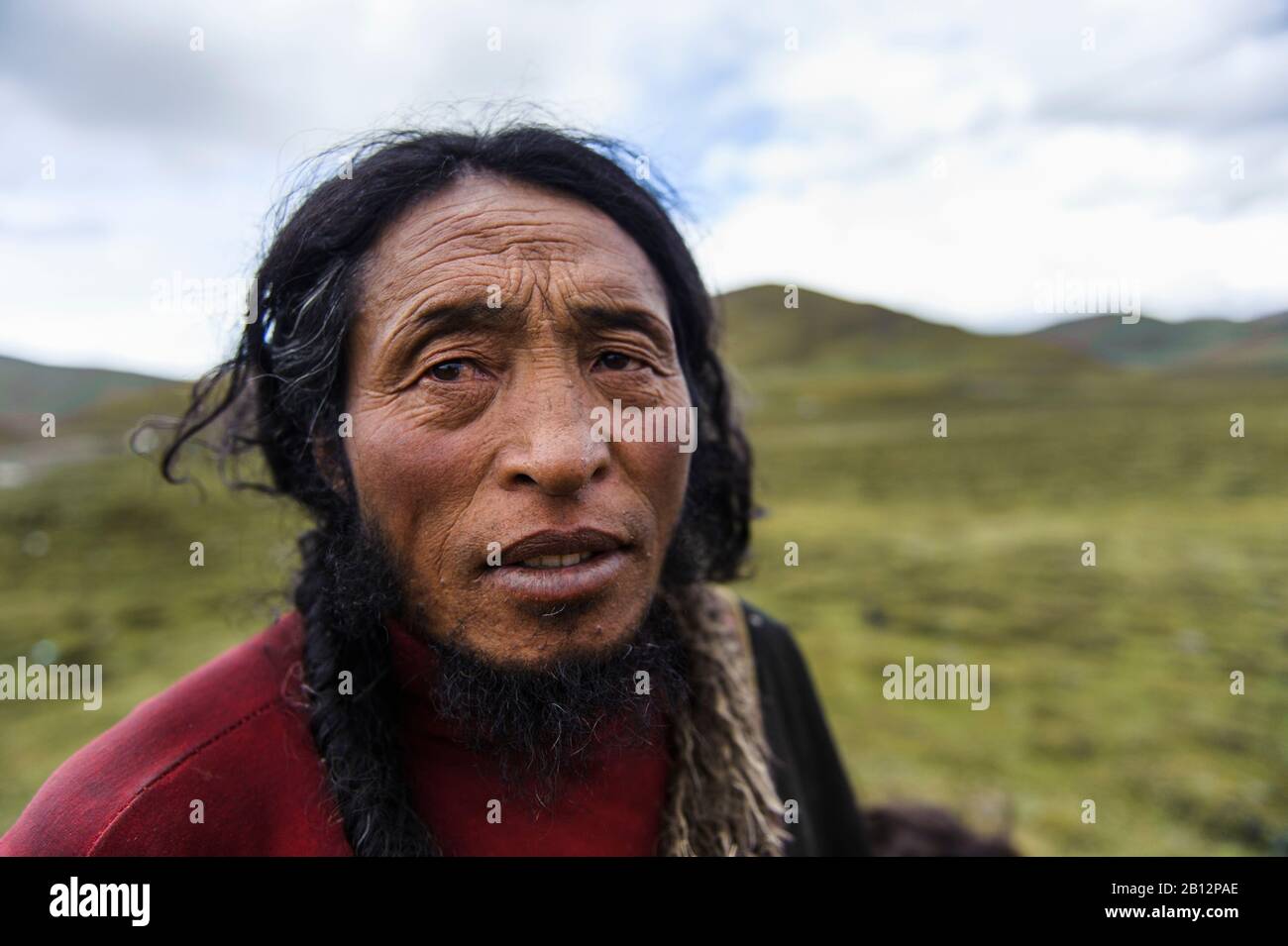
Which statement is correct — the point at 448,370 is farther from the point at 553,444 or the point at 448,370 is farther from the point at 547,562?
Result: the point at 547,562

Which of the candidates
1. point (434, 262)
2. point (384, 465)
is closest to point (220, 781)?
point (384, 465)

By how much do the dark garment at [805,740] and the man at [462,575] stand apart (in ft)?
0.96

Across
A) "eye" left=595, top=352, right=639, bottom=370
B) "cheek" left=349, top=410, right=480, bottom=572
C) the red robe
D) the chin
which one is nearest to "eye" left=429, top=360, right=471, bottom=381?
"cheek" left=349, top=410, right=480, bottom=572

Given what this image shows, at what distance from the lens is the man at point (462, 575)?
1.89 metres

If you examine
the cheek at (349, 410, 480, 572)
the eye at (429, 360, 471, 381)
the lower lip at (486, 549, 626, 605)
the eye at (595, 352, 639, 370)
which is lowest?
the lower lip at (486, 549, 626, 605)

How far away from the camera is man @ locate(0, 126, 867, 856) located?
74.5 inches

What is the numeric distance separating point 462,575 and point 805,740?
64.1 inches

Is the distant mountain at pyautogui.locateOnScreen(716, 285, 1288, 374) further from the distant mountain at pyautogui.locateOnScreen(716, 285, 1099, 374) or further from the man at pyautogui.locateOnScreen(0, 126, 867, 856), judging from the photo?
the man at pyautogui.locateOnScreen(0, 126, 867, 856)

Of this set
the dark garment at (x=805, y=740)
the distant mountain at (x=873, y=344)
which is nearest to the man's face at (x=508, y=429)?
the dark garment at (x=805, y=740)

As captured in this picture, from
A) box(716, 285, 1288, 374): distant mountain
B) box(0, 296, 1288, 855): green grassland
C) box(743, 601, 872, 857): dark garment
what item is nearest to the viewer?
box(743, 601, 872, 857): dark garment

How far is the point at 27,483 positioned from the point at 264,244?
143 feet

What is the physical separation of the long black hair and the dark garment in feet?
1.26

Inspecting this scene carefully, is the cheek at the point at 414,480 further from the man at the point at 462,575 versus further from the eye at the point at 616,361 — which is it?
the eye at the point at 616,361

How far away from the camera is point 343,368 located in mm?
2266
